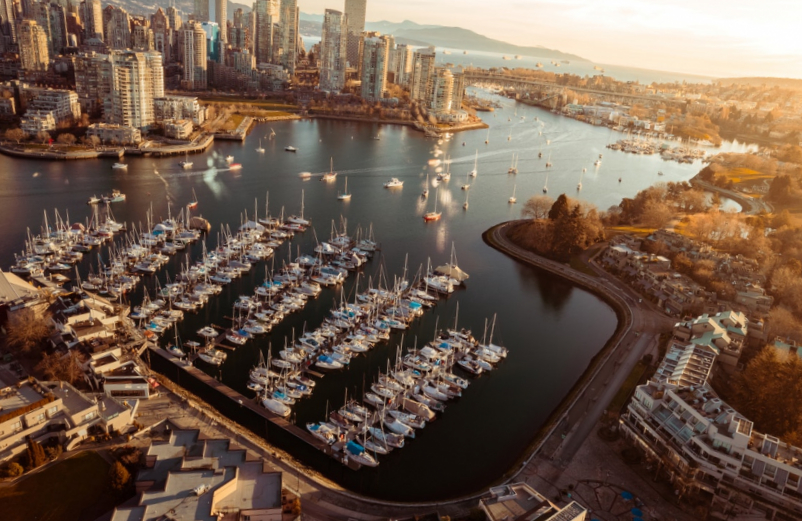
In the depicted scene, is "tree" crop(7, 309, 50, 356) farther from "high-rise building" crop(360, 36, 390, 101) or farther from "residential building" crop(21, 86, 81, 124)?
"high-rise building" crop(360, 36, 390, 101)

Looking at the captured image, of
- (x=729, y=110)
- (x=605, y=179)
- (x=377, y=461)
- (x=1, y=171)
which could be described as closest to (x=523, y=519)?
(x=377, y=461)

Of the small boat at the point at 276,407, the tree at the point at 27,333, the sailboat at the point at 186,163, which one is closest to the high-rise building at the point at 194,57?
the sailboat at the point at 186,163

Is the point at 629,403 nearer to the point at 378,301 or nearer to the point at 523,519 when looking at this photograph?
the point at 523,519

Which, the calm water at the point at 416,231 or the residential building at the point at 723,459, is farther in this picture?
the calm water at the point at 416,231

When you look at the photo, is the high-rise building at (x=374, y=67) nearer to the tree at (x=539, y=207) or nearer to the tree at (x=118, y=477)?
the tree at (x=539, y=207)

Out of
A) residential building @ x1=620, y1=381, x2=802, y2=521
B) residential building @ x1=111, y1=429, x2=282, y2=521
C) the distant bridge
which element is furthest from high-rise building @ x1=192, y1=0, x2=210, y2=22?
residential building @ x1=620, y1=381, x2=802, y2=521

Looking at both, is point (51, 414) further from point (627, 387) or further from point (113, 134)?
point (113, 134)

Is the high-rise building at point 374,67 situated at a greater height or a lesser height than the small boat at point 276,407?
greater
